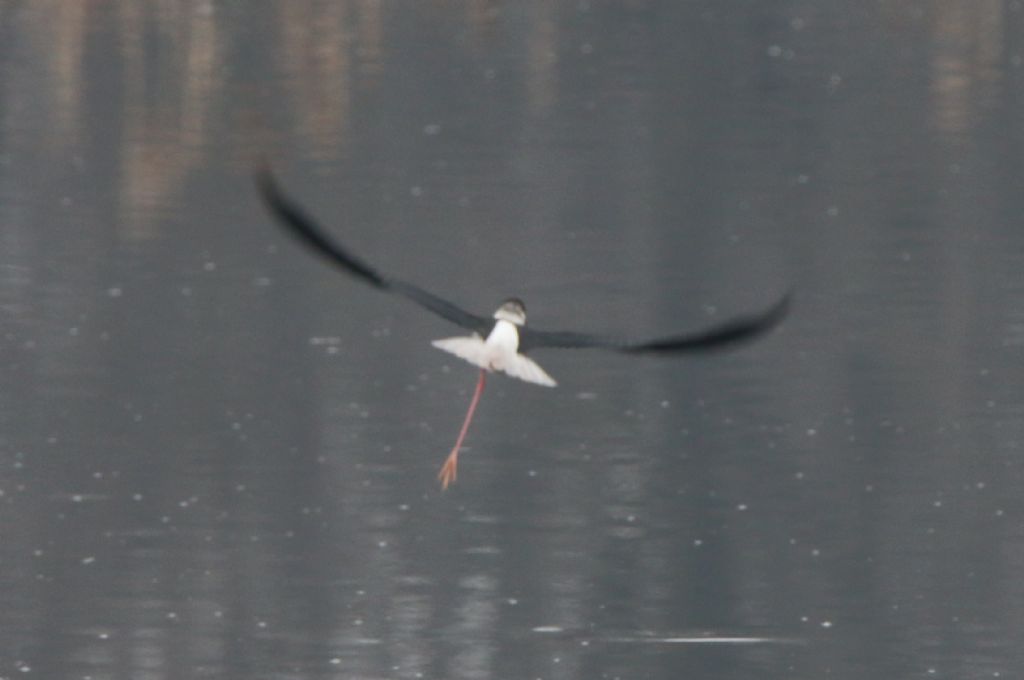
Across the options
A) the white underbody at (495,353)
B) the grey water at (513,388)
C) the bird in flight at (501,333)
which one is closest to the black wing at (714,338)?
the bird in flight at (501,333)

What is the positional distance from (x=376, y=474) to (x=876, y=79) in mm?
9920

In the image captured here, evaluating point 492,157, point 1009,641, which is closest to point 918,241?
point 492,157

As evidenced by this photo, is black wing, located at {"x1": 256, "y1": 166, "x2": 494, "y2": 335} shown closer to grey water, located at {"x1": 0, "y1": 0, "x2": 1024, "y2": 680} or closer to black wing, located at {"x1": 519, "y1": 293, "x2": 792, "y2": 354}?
black wing, located at {"x1": 519, "y1": 293, "x2": 792, "y2": 354}

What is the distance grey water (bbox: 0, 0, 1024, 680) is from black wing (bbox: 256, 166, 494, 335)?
1.35 m

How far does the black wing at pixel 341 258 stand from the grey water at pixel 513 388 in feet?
4.42

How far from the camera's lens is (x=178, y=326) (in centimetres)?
978

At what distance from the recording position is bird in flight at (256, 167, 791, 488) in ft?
15.9

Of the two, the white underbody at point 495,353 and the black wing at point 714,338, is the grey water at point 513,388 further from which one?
the black wing at point 714,338

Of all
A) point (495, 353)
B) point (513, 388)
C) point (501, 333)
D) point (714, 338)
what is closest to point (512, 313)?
point (501, 333)

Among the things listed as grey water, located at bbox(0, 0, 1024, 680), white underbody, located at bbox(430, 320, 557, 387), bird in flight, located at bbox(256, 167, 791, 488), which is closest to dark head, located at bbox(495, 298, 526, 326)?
bird in flight, located at bbox(256, 167, 791, 488)

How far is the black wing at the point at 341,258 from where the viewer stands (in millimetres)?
5160

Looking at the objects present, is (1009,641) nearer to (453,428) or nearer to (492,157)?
(453,428)

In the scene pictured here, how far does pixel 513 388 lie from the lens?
9.18 metres

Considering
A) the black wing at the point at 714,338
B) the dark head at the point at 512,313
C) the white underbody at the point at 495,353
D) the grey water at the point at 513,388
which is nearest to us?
the black wing at the point at 714,338
